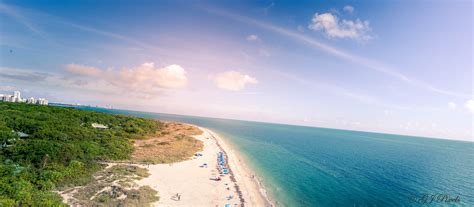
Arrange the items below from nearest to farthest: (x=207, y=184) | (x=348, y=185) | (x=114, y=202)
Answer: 1. (x=114, y=202)
2. (x=207, y=184)
3. (x=348, y=185)

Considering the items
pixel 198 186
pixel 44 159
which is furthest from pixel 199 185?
pixel 44 159

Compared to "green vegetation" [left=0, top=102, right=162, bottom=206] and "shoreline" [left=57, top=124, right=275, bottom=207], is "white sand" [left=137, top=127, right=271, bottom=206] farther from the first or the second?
"green vegetation" [left=0, top=102, right=162, bottom=206]

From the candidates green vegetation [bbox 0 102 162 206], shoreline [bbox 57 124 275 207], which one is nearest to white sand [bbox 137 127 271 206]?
shoreline [bbox 57 124 275 207]

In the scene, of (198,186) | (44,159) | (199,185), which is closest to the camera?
(44,159)

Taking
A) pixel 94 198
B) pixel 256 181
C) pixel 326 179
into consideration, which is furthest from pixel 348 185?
pixel 94 198

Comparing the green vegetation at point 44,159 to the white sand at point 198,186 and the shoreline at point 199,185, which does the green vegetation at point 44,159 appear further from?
the white sand at point 198,186

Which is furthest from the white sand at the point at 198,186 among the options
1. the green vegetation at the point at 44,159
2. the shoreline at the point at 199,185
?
the green vegetation at the point at 44,159

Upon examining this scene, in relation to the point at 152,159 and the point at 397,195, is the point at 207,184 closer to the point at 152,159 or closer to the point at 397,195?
the point at 152,159

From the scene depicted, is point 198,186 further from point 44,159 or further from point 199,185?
point 44,159
